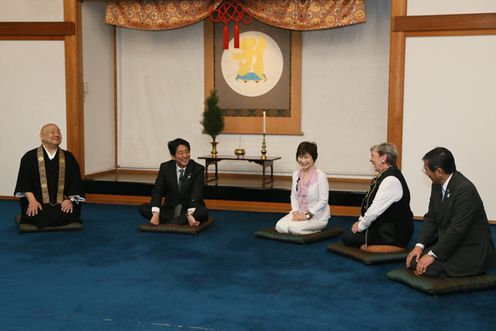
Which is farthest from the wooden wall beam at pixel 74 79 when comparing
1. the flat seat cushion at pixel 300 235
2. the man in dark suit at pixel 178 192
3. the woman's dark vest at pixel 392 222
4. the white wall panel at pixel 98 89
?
the woman's dark vest at pixel 392 222

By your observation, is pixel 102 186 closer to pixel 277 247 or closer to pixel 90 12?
pixel 90 12

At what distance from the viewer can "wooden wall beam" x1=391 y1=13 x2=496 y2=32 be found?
6332mm

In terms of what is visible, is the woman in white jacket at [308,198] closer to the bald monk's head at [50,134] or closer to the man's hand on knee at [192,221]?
the man's hand on knee at [192,221]

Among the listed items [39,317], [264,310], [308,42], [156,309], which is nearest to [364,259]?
[264,310]

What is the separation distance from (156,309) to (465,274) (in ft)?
6.62

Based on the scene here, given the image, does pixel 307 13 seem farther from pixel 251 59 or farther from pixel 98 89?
pixel 98 89

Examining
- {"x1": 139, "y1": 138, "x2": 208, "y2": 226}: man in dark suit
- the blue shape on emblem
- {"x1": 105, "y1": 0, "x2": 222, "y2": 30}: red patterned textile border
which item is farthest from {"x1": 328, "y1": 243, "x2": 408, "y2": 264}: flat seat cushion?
{"x1": 105, "y1": 0, "x2": 222, "y2": 30}: red patterned textile border

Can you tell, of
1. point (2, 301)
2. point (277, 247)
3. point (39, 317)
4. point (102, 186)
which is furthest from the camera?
point (102, 186)

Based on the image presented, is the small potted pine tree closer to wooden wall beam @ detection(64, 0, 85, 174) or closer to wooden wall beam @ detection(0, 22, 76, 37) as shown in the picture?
wooden wall beam @ detection(64, 0, 85, 174)

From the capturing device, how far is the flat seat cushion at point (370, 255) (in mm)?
4926

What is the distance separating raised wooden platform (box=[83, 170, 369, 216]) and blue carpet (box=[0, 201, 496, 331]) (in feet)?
4.10

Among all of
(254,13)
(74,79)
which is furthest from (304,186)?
(74,79)

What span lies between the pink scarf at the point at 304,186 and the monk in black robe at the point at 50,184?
2.08 meters

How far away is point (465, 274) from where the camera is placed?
437 centimetres
